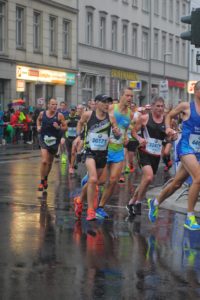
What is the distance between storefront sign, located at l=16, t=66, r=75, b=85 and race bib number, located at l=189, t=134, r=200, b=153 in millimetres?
29436

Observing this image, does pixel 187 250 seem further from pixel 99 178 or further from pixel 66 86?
pixel 66 86

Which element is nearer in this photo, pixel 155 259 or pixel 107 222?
pixel 155 259

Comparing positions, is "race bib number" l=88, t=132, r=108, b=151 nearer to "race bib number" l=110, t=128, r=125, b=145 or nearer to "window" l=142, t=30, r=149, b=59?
"race bib number" l=110, t=128, r=125, b=145

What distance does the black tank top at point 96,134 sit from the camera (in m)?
10.0

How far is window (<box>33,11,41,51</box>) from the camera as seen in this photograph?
1597 inches

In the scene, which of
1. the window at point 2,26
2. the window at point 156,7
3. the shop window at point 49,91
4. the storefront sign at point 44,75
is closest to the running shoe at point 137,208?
the window at point 2,26

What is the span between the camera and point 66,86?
4456cm

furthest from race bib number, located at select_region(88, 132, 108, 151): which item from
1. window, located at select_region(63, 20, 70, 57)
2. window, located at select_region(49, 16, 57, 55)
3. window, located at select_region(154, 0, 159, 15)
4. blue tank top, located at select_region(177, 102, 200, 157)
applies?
window, located at select_region(154, 0, 159, 15)

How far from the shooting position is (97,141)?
33.0 ft

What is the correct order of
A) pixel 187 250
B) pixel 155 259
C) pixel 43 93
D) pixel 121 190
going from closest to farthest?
pixel 155 259 < pixel 187 250 < pixel 121 190 < pixel 43 93

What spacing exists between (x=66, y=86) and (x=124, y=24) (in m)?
10.8

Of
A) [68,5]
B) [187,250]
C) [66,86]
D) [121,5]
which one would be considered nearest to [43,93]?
[66,86]

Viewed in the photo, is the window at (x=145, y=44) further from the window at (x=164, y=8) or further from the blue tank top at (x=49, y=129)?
the blue tank top at (x=49, y=129)

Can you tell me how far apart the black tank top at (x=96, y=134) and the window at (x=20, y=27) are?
29.2 meters
